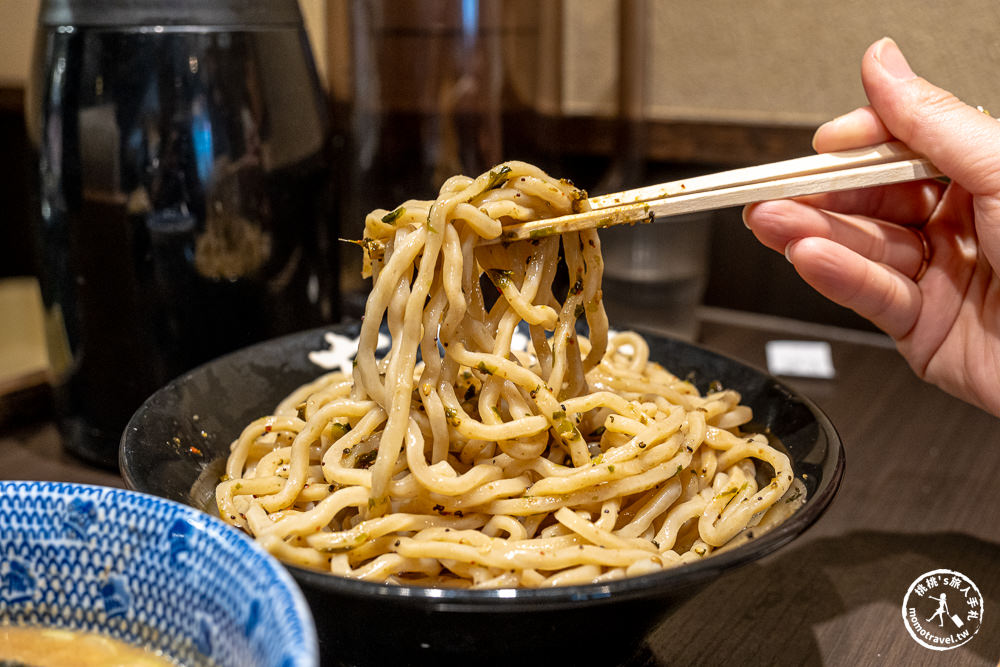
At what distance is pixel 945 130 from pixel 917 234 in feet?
0.96

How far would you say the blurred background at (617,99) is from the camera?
182 centimetres

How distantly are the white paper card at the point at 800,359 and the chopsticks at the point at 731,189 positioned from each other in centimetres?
73

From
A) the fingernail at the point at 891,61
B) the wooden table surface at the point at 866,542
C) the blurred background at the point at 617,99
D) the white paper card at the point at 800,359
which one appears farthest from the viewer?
the blurred background at the point at 617,99

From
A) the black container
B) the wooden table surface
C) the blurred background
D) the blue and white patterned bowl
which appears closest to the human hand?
the wooden table surface

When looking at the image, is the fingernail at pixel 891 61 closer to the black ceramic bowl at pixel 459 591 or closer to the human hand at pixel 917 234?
the human hand at pixel 917 234

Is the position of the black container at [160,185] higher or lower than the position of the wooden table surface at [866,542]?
higher

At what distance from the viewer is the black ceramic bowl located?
641 mm

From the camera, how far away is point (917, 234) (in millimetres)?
1257

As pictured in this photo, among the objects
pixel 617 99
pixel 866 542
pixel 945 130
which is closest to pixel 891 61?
pixel 945 130

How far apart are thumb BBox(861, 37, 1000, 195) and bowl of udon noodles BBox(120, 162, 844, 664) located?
33 cm

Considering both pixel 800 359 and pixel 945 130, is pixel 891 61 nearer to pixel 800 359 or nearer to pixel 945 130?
pixel 945 130

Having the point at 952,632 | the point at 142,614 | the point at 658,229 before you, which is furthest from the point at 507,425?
the point at 658,229

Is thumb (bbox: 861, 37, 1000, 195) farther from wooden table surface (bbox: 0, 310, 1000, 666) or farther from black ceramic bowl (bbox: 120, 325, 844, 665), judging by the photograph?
wooden table surface (bbox: 0, 310, 1000, 666)

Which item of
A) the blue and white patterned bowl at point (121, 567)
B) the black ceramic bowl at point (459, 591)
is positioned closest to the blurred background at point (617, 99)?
the black ceramic bowl at point (459, 591)
